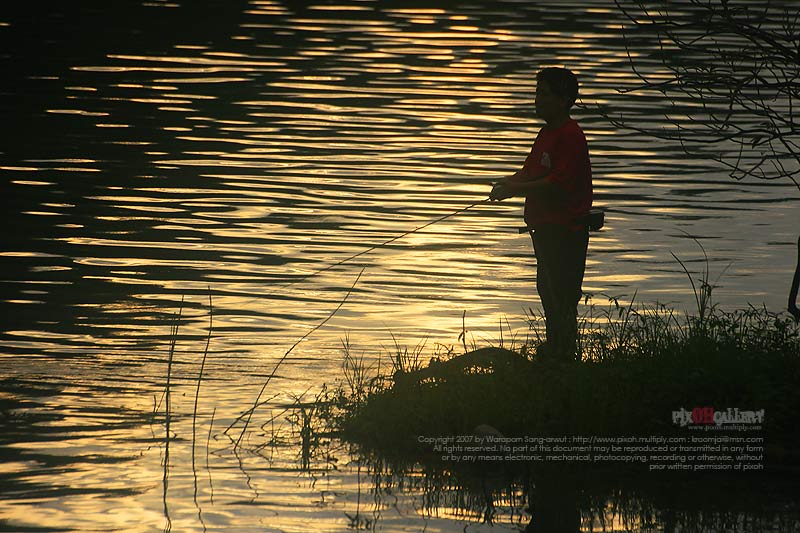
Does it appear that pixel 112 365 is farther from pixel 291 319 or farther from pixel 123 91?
pixel 123 91

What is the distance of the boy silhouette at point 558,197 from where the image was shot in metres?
10.7

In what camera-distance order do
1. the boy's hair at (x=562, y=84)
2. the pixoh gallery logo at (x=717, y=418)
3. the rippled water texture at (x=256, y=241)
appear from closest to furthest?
the rippled water texture at (x=256, y=241)
the pixoh gallery logo at (x=717, y=418)
the boy's hair at (x=562, y=84)

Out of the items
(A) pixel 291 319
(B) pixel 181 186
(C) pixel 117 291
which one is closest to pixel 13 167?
(B) pixel 181 186

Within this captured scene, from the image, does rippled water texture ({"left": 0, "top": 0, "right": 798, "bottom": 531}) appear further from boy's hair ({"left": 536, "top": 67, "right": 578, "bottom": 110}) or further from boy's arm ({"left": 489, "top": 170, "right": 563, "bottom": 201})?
boy's hair ({"left": 536, "top": 67, "right": 578, "bottom": 110})

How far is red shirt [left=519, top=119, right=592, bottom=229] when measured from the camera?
1071 cm

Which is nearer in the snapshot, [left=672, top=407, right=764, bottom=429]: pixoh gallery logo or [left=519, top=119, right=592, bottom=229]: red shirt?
[left=672, top=407, right=764, bottom=429]: pixoh gallery logo

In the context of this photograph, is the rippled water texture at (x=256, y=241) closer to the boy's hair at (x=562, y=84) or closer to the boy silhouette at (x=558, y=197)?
the boy silhouette at (x=558, y=197)

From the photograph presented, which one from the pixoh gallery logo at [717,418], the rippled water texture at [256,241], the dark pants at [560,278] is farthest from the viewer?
the dark pants at [560,278]

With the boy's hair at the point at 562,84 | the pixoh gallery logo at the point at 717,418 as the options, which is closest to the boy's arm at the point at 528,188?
the boy's hair at the point at 562,84

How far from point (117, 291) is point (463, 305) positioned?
3.23 m

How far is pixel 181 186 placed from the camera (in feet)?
67.7

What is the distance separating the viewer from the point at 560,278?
435 inches

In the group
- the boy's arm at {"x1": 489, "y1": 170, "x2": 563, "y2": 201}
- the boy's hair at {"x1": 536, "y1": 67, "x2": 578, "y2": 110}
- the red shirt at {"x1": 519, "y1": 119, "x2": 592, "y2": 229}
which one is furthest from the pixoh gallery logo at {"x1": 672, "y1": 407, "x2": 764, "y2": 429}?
the boy's hair at {"x1": 536, "y1": 67, "x2": 578, "y2": 110}

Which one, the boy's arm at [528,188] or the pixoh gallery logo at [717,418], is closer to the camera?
the pixoh gallery logo at [717,418]
